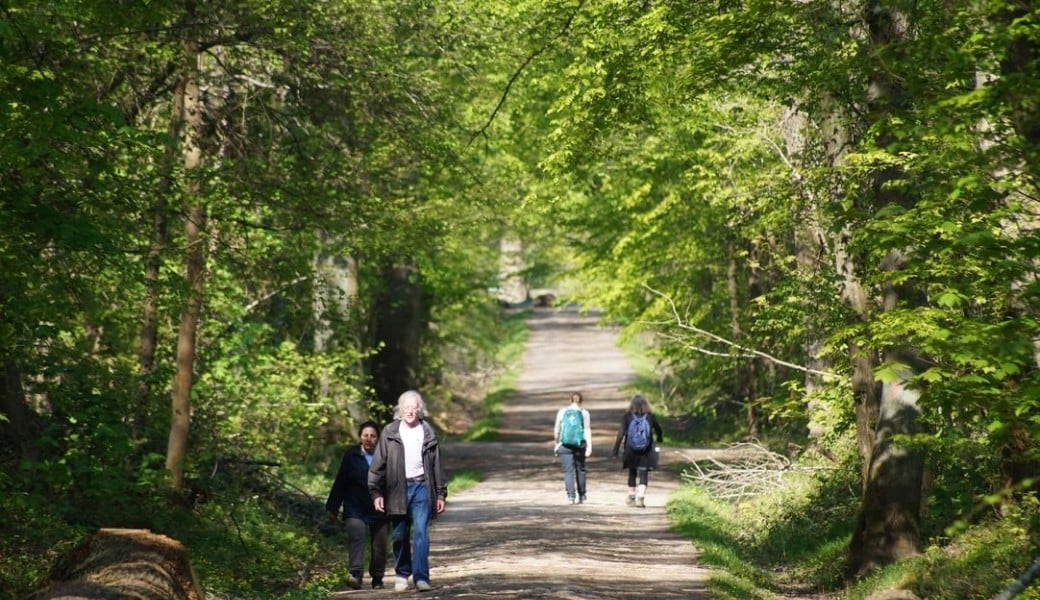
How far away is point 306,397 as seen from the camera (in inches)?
843

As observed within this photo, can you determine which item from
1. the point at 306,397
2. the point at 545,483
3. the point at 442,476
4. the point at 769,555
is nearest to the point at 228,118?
the point at 306,397

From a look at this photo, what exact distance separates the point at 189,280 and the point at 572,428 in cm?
801

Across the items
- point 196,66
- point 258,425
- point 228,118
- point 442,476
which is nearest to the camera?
point 442,476

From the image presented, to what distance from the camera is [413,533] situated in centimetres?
1394

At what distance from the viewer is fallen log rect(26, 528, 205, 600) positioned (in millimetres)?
9844

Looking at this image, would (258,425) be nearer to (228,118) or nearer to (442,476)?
(228,118)

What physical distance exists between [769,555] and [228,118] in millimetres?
8994

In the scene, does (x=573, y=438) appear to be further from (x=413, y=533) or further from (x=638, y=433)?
(x=413, y=533)

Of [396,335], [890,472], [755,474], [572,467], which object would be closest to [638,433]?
[572,467]

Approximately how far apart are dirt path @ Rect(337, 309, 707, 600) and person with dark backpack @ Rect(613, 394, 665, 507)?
19.9 inches

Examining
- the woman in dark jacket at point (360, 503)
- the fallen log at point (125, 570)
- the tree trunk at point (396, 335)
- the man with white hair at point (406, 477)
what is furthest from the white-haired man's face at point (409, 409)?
the tree trunk at point (396, 335)

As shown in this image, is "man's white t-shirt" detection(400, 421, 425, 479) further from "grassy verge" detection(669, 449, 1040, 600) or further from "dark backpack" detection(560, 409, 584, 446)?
"dark backpack" detection(560, 409, 584, 446)

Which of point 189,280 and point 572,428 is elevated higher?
point 189,280

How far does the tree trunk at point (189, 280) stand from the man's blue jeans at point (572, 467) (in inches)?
290
